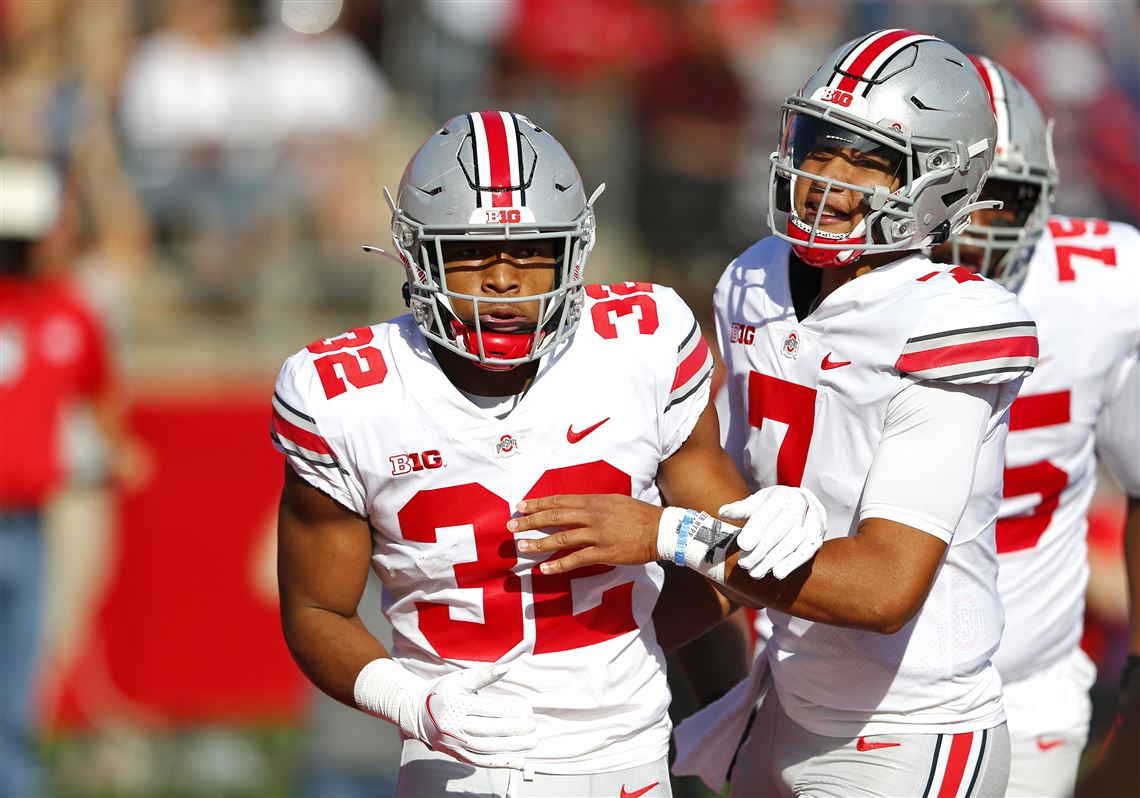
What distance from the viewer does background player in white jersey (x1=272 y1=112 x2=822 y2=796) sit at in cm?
294

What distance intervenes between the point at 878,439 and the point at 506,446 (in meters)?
0.72

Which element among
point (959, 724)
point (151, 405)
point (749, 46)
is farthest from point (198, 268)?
point (959, 724)

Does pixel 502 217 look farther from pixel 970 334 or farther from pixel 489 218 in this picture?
pixel 970 334

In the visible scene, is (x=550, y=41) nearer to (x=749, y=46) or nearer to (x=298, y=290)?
(x=749, y=46)

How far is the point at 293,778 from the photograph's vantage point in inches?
256

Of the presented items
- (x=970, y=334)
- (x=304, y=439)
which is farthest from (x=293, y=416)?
(x=970, y=334)

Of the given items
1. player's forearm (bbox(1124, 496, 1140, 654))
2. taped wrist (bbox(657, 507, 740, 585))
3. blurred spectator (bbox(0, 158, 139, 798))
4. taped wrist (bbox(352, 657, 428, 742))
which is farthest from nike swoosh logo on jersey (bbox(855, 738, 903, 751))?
blurred spectator (bbox(0, 158, 139, 798))

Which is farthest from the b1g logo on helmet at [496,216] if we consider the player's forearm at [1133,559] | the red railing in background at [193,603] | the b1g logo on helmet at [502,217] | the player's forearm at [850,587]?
the red railing in background at [193,603]

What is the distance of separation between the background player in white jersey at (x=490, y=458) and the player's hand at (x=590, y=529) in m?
0.11

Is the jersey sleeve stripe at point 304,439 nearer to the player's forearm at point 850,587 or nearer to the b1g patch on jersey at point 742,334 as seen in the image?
the player's forearm at point 850,587

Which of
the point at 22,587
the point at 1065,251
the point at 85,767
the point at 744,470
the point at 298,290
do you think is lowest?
the point at 85,767

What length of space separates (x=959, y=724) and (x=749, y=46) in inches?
276

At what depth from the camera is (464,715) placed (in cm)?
274

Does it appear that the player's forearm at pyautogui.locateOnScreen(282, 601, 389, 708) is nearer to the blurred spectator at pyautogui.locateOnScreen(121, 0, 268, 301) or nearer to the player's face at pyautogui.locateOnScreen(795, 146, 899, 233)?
the player's face at pyautogui.locateOnScreen(795, 146, 899, 233)
